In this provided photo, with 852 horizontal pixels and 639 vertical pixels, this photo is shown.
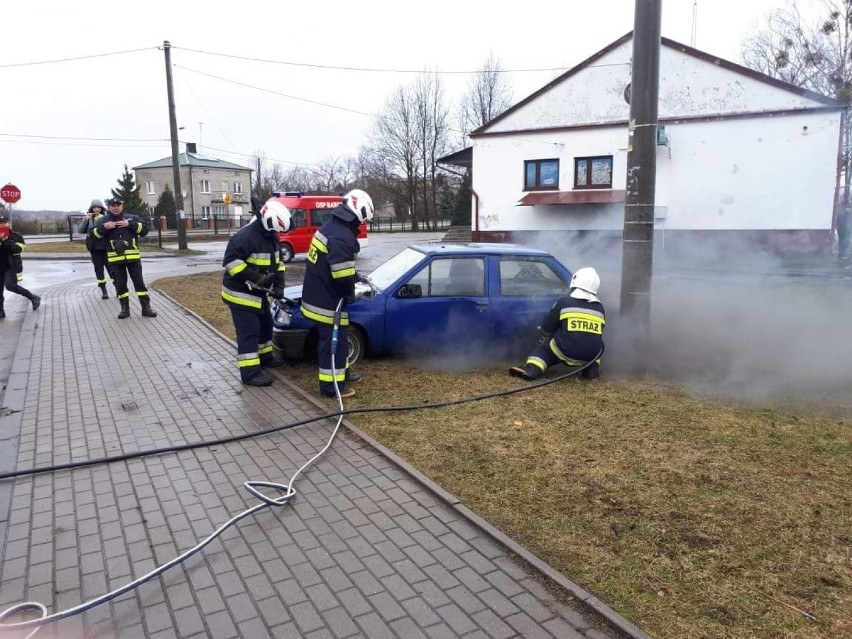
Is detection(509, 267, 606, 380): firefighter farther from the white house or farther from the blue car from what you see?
the white house

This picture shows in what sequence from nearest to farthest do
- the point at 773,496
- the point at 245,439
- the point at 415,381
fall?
1. the point at 773,496
2. the point at 245,439
3. the point at 415,381

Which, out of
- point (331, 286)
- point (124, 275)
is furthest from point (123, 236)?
point (331, 286)

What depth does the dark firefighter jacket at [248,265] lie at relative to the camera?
240 inches

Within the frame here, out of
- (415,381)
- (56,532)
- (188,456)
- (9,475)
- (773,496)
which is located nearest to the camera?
(56,532)

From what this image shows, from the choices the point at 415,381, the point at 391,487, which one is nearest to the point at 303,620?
the point at 391,487

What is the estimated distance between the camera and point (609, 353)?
23.5ft

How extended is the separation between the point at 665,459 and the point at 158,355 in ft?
19.8

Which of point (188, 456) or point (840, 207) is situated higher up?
point (840, 207)

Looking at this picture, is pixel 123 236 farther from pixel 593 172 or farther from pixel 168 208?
pixel 168 208

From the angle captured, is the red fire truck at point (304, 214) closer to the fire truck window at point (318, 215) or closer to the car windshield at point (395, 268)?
the fire truck window at point (318, 215)

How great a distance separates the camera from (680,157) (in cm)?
2050

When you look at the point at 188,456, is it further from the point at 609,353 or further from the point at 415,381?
the point at 609,353

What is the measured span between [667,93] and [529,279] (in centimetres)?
1697

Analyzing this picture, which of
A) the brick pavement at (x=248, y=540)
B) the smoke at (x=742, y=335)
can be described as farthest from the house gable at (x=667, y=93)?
the brick pavement at (x=248, y=540)
